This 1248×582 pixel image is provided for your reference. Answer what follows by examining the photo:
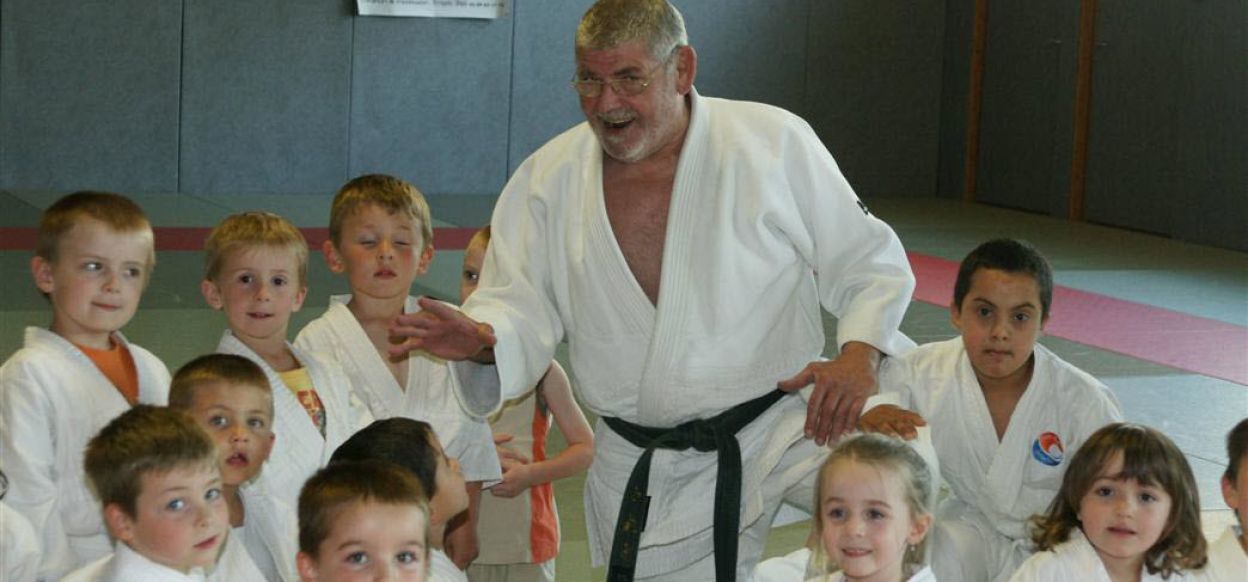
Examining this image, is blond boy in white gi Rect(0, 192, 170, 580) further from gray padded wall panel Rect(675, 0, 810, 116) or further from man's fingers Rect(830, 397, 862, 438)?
gray padded wall panel Rect(675, 0, 810, 116)

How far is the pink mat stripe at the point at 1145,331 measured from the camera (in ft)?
26.6

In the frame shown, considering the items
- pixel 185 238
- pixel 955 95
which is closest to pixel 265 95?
pixel 185 238

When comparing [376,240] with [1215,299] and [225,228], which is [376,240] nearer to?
[225,228]

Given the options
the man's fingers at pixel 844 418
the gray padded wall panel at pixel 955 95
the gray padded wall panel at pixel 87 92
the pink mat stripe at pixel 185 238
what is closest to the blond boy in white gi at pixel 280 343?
the man's fingers at pixel 844 418

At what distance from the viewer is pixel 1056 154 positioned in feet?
47.1

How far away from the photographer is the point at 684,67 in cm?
411

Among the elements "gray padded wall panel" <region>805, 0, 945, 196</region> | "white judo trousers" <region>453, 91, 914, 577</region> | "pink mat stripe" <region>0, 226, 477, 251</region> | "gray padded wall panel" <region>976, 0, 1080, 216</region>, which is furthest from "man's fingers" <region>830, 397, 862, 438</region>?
"gray padded wall panel" <region>805, 0, 945, 196</region>

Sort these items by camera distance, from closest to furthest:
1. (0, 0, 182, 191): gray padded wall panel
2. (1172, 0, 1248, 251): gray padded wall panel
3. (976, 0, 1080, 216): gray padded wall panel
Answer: (1172, 0, 1248, 251): gray padded wall panel
(0, 0, 182, 191): gray padded wall panel
(976, 0, 1080, 216): gray padded wall panel

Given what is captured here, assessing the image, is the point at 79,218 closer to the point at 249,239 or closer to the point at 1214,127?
the point at 249,239

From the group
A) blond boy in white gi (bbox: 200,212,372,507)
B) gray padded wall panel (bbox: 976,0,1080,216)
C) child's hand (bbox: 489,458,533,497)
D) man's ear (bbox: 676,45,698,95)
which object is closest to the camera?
blond boy in white gi (bbox: 200,212,372,507)

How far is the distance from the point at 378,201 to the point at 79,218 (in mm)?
831

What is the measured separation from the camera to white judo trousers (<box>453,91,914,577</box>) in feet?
13.3

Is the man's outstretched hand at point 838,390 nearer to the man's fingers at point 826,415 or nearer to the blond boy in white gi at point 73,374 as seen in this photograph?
the man's fingers at point 826,415

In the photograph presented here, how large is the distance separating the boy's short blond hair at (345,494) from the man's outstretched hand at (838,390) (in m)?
1.09
